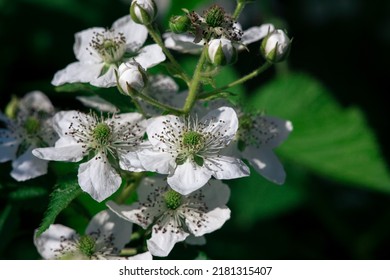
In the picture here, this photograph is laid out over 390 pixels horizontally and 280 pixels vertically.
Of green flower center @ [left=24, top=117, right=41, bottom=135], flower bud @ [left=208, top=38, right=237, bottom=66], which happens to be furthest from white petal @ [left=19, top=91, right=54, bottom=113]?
flower bud @ [left=208, top=38, right=237, bottom=66]

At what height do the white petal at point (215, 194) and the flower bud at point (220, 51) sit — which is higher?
the flower bud at point (220, 51)

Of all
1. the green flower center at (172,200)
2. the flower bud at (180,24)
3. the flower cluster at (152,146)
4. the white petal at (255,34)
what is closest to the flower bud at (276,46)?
the flower cluster at (152,146)

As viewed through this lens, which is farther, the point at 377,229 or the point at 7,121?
the point at 377,229

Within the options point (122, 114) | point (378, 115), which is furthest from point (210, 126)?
point (378, 115)

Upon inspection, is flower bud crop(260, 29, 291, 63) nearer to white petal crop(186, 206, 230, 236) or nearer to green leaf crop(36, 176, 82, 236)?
white petal crop(186, 206, 230, 236)

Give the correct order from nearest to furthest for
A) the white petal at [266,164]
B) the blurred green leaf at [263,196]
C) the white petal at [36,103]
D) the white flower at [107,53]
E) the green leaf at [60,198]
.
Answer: the green leaf at [60,198], the white flower at [107,53], the white petal at [266,164], the white petal at [36,103], the blurred green leaf at [263,196]

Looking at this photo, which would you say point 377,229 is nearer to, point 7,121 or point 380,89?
point 380,89

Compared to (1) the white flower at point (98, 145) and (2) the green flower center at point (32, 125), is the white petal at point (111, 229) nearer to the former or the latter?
(1) the white flower at point (98, 145)
